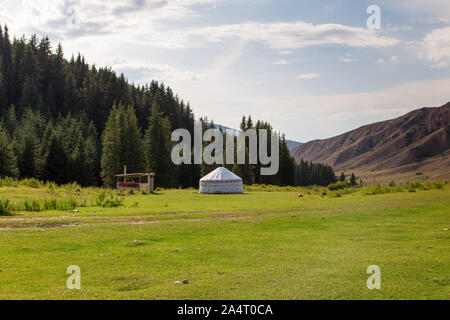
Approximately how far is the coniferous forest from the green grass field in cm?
3642

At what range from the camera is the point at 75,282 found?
6926 mm

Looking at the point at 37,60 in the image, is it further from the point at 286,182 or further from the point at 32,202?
the point at 32,202

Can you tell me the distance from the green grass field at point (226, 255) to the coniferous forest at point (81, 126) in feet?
119

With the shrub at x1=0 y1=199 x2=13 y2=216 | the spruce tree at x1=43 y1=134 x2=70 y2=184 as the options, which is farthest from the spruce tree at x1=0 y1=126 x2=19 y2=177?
the shrub at x1=0 y1=199 x2=13 y2=216

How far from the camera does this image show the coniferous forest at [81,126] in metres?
53.3

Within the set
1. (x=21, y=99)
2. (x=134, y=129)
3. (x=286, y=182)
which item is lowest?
(x=286, y=182)

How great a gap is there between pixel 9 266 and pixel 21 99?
85.2m

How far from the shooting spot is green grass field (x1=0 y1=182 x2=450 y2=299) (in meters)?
6.52

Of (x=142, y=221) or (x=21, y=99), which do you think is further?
(x=21, y=99)

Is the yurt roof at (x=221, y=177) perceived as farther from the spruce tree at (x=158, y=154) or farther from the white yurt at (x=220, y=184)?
the spruce tree at (x=158, y=154)

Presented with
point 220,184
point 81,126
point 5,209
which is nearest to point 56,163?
point 81,126

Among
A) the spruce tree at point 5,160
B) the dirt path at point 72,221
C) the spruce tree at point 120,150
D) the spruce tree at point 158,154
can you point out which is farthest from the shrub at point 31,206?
the spruce tree at point 158,154

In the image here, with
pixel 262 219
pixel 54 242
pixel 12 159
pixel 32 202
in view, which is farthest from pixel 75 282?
pixel 12 159

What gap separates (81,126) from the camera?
237 feet
